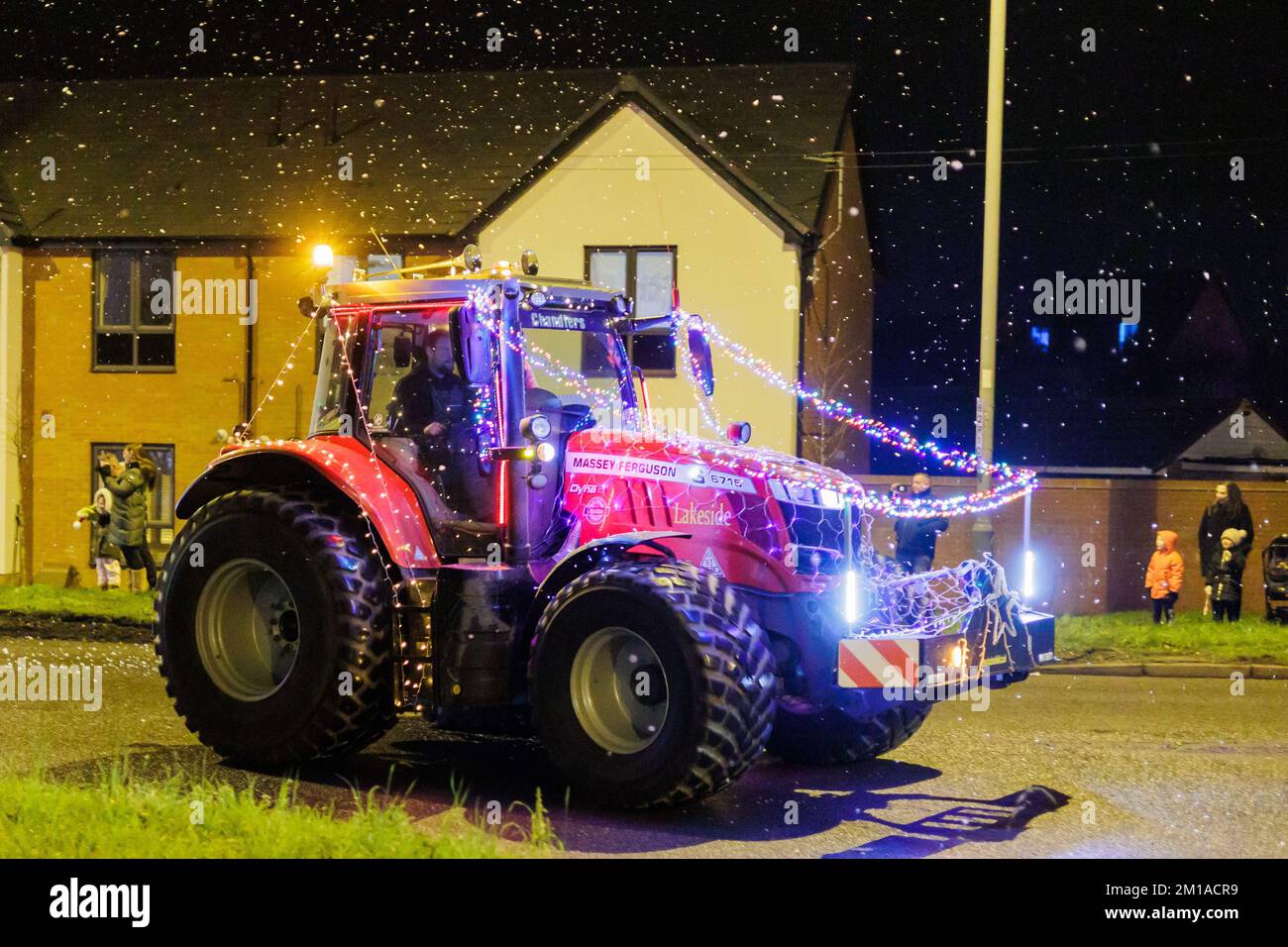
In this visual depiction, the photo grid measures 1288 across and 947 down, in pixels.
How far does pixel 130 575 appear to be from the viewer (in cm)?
2600

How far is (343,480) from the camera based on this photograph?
9.24 meters

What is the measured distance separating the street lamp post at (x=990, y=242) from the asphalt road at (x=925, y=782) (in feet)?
17.3

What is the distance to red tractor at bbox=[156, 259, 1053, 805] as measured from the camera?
326 inches

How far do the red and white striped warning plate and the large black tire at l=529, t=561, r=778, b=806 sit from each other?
17.5 inches

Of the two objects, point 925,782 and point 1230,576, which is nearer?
point 925,782

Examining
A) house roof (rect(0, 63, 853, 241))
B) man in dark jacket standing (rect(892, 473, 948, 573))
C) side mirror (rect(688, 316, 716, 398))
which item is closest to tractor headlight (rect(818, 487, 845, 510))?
side mirror (rect(688, 316, 716, 398))

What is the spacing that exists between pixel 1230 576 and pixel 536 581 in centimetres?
1220

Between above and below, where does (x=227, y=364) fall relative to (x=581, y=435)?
above

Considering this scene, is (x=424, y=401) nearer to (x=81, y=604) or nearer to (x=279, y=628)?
(x=279, y=628)

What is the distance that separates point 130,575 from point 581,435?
1862 cm

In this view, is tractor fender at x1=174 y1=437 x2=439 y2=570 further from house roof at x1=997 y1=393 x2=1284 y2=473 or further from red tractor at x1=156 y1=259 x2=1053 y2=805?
house roof at x1=997 y1=393 x2=1284 y2=473

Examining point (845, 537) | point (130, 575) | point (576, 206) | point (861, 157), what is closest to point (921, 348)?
point (861, 157)

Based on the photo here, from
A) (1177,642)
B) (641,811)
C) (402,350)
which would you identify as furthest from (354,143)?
(641,811)
